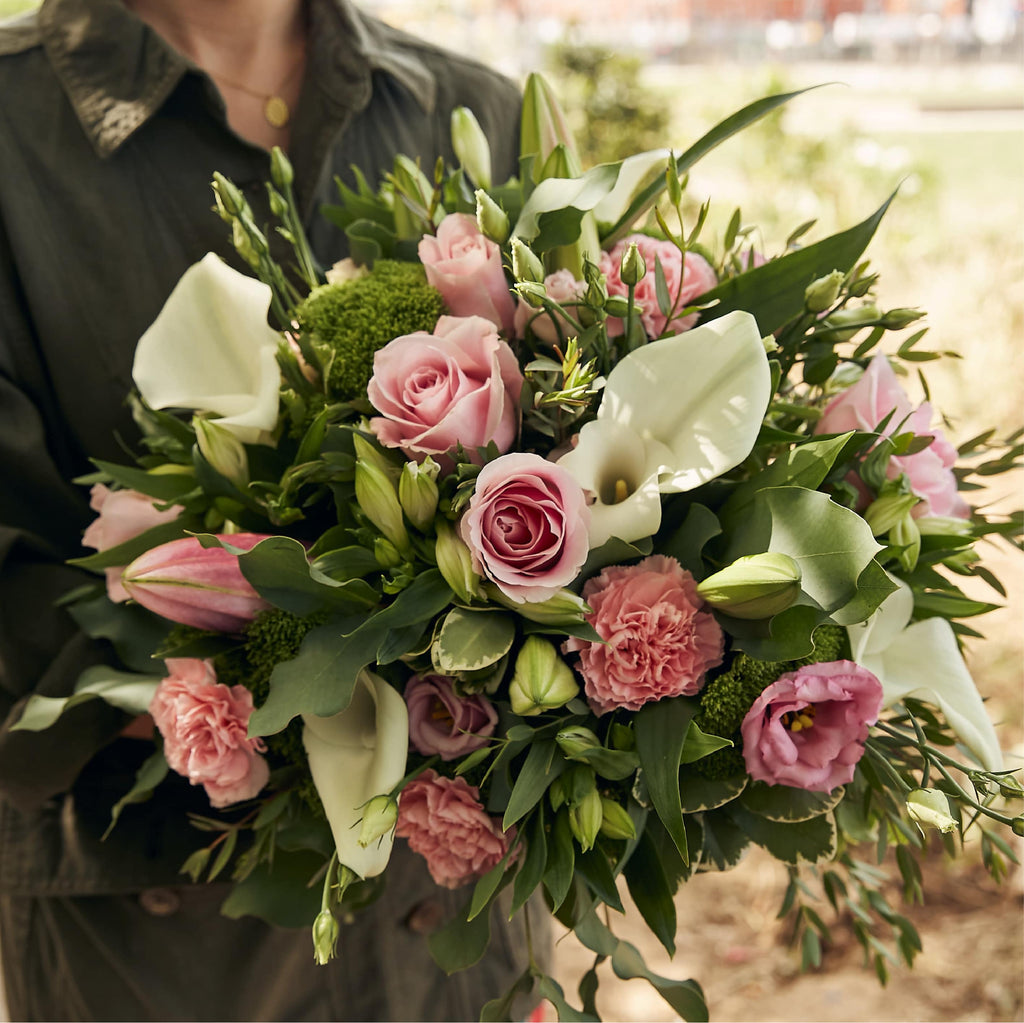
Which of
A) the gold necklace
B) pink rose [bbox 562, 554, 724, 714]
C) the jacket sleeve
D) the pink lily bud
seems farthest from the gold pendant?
pink rose [bbox 562, 554, 724, 714]

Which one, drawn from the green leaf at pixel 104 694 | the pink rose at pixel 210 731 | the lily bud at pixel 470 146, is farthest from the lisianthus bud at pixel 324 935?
the lily bud at pixel 470 146

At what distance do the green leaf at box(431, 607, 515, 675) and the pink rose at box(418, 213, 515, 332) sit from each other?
0.18 metres

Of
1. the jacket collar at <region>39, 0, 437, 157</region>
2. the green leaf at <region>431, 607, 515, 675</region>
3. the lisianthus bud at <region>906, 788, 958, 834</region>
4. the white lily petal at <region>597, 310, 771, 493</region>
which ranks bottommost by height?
the lisianthus bud at <region>906, 788, 958, 834</region>

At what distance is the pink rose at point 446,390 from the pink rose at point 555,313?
1.4 inches

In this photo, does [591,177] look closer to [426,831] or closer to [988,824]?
[426,831]

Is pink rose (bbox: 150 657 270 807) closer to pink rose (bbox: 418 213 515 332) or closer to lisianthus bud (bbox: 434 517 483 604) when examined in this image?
lisianthus bud (bbox: 434 517 483 604)

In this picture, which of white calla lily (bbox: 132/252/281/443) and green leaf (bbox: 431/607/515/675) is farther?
white calla lily (bbox: 132/252/281/443)

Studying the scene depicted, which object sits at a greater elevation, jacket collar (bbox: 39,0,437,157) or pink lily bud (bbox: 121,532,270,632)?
jacket collar (bbox: 39,0,437,157)

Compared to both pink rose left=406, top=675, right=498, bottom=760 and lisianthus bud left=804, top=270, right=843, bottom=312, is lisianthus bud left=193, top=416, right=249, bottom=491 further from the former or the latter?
lisianthus bud left=804, top=270, right=843, bottom=312

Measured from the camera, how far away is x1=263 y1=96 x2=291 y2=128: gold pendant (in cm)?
85

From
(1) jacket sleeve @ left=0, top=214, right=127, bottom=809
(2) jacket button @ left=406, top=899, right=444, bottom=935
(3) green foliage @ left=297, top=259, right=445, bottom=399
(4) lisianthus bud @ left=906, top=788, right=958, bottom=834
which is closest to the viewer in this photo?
(4) lisianthus bud @ left=906, top=788, right=958, bottom=834

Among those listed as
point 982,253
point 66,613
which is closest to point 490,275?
point 66,613

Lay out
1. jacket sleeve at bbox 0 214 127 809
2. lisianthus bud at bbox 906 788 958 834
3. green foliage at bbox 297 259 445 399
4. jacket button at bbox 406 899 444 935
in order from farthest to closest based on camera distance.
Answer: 1. jacket button at bbox 406 899 444 935
2. jacket sleeve at bbox 0 214 127 809
3. green foliage at bbox 297 259 445 399
4. lisianthus bud at bbox 906 788 958 834

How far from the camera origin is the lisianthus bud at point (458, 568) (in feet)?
1.56
